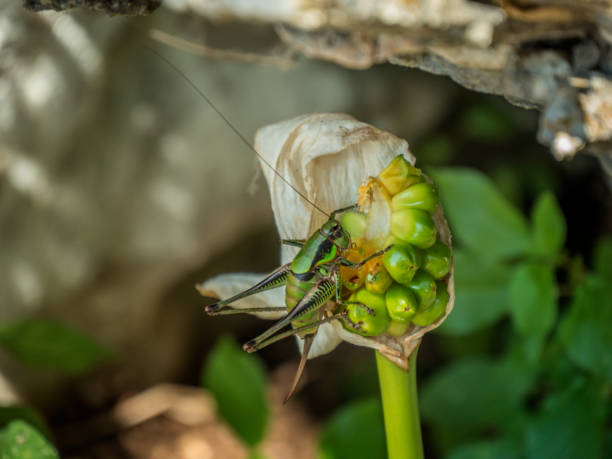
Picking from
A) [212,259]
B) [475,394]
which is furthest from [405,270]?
[212,259]

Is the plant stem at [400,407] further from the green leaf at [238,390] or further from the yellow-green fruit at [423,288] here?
the green leaf at [238,390]

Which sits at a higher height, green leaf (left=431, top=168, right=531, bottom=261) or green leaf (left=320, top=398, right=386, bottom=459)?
green leaf (left=431, top=168, right=531, bottom=261)

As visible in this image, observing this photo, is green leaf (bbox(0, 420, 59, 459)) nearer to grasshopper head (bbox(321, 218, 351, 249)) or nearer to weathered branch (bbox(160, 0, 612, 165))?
grasshopper head (bbox(321, 218, 351, 249))

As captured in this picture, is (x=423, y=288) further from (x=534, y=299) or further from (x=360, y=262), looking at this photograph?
(x=534, y=299)

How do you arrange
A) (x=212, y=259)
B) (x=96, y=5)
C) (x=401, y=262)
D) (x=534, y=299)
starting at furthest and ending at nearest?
(x=212, y=259) → (x=534, y=299) → (x=96, y=5) → (x=401, y=262)

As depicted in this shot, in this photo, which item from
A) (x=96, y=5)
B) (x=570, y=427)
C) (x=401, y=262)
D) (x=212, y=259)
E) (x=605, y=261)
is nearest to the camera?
(x=401, y=262)

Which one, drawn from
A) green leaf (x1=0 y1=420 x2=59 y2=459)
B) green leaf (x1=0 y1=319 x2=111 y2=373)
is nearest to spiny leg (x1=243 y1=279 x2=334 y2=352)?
green leaf (x1=0 y1=420 x2=59 y2=459)
